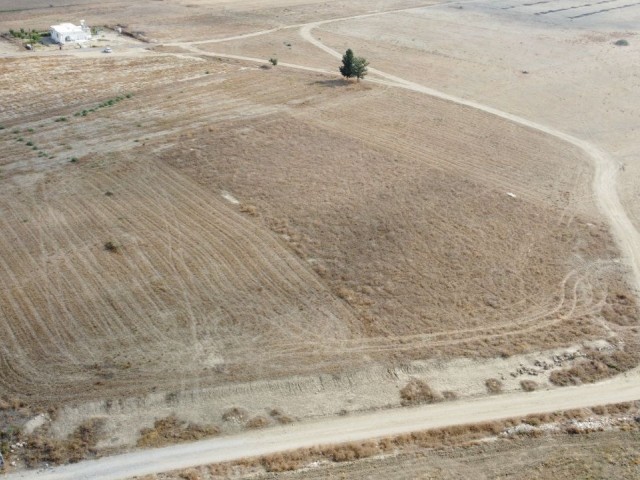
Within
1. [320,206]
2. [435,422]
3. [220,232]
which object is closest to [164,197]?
[220,232]

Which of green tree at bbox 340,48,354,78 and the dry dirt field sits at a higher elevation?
green tree at bbox 340,48,354,78

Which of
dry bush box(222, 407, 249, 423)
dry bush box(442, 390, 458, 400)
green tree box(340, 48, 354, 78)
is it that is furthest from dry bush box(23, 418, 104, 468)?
green tree box(340, 48, 354, 78)

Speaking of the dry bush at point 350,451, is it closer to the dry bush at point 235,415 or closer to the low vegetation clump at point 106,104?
the dry bush at point 235,415

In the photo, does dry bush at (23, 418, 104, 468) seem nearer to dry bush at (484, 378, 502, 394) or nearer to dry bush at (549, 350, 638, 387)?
dry bush at (484, 378, 502, 394)

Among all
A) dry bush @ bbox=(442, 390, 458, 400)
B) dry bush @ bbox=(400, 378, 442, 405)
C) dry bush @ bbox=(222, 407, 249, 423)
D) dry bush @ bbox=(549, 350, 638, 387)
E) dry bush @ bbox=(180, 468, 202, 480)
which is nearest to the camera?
dry bush @ bbox=(180, 468, 202, 480)

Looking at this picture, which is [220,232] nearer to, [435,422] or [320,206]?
[320,206]

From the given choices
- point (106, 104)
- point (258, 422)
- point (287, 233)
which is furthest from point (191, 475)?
point (106, 104)

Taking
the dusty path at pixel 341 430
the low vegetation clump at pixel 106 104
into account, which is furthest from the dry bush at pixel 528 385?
the low vegetation clump at pixel 106 104
